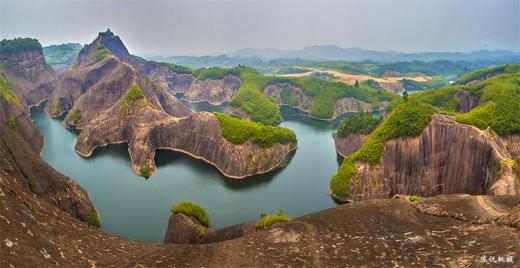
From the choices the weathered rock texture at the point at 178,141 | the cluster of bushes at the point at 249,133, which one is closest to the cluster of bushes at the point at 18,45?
the weathered rock texture at the point at 178,141

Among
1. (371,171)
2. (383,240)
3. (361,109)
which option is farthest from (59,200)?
(361,109)

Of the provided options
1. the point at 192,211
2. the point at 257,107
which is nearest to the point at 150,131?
the point at 192,211

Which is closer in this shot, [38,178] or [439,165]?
[38,178]

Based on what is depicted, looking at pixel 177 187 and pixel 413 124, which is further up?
pixel 413 124

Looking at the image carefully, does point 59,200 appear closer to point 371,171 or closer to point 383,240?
point 383,240

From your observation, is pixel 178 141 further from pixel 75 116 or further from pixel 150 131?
pixel 75 116

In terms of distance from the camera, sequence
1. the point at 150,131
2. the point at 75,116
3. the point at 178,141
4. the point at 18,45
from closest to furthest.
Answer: the point at 150,131
the point at 178,141
the point at 75,116
the point at 18,45

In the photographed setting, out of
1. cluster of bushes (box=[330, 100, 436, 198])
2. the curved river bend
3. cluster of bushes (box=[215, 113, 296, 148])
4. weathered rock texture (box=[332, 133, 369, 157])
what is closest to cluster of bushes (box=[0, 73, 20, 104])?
the curved river bend

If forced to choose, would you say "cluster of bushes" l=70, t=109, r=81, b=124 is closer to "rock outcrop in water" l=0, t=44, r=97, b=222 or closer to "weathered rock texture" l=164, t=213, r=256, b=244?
"rock outcrop in water" l=0, t=44, r=97, b=222
